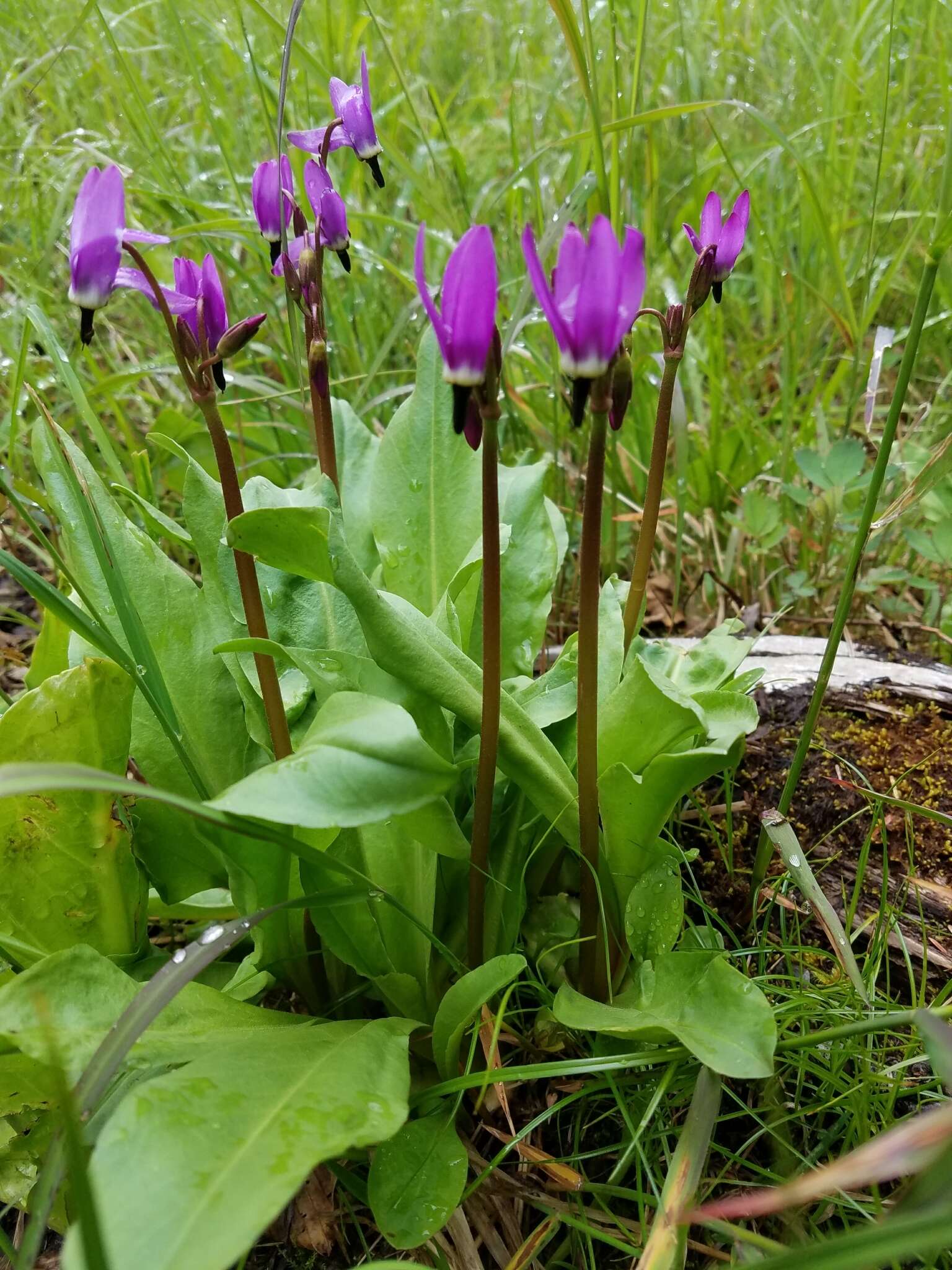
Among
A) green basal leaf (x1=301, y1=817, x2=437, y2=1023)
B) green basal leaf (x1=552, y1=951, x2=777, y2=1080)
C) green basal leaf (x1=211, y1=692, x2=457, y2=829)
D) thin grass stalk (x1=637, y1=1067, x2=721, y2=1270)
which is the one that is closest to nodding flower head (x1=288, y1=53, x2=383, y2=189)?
green basal leaf (x1=211, y1=692, x2=457, y2=829)

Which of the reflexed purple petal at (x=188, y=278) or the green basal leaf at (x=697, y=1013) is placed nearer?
the green basal leaf at (x=697, y=1013)

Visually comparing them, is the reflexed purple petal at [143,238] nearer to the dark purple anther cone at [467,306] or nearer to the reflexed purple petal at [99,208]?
the reflexed purple petal at [99,208]

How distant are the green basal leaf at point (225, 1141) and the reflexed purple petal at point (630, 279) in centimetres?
84

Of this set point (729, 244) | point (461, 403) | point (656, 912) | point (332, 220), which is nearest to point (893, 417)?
point (729, 244)

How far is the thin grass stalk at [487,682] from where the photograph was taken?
0.98 metres

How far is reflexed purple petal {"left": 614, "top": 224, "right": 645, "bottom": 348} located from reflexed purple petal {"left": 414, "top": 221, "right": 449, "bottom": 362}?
0.57 ft

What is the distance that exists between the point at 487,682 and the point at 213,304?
609 millimetres

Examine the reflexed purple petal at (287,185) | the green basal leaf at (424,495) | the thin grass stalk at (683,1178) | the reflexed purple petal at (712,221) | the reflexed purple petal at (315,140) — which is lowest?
the thin grass stalk at (683,1178)

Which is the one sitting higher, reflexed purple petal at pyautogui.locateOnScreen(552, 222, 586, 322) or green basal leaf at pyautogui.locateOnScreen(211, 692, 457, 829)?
reflexed purple petal at pyautogui.locateOnScreen(552, 222, 586, 322)

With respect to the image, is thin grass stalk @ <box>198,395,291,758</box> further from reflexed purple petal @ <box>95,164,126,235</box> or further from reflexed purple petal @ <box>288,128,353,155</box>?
reflexed purple petal @ <box>288,128,353,155</box>

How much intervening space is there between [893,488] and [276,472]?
72.2 inches

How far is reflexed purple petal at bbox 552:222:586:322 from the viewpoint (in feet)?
2.97

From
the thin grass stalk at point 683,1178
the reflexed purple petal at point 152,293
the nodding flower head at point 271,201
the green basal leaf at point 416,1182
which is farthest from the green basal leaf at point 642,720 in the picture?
the nodding flower head at point 271,201

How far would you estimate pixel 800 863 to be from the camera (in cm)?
125
